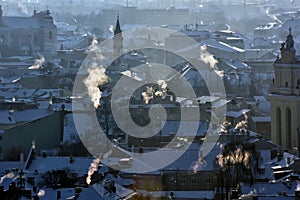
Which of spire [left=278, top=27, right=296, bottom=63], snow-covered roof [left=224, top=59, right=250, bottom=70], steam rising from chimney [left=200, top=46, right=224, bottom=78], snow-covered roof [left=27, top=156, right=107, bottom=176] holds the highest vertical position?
spire [left=278, top=27, right=296, bottom=63]

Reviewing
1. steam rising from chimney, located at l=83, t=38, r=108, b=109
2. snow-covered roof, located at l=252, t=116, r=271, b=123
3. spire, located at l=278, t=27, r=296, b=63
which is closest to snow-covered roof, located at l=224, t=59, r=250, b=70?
steam rising from chimney, located at l=83, t=38, r=108, b=109

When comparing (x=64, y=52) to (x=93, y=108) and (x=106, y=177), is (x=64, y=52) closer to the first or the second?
(x=93, y=108)

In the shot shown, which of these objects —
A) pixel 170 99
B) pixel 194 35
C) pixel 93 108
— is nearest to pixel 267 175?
pixel 93 108

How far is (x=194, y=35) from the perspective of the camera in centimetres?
8006

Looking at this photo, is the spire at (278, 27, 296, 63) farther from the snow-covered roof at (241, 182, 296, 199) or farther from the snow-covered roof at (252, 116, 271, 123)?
the snow-covered roof at (241, 182, 296, 199)

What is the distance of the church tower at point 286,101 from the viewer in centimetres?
2497

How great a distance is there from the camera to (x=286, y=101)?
995 inches

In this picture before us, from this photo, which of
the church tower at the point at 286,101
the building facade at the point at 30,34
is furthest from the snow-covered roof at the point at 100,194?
the building facade at the point at 30,34

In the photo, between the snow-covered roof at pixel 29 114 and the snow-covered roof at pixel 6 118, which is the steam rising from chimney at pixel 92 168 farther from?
the snow-covered roof at pixel 6 118

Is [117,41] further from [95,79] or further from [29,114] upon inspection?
[29,114]

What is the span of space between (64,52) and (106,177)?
173ft

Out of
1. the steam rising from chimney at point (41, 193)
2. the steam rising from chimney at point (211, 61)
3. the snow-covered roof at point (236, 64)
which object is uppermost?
the steam rising from chimney at point (41, 193)

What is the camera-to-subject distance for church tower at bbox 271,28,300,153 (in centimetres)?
2497

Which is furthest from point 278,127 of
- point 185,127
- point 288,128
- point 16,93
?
point 16,93
